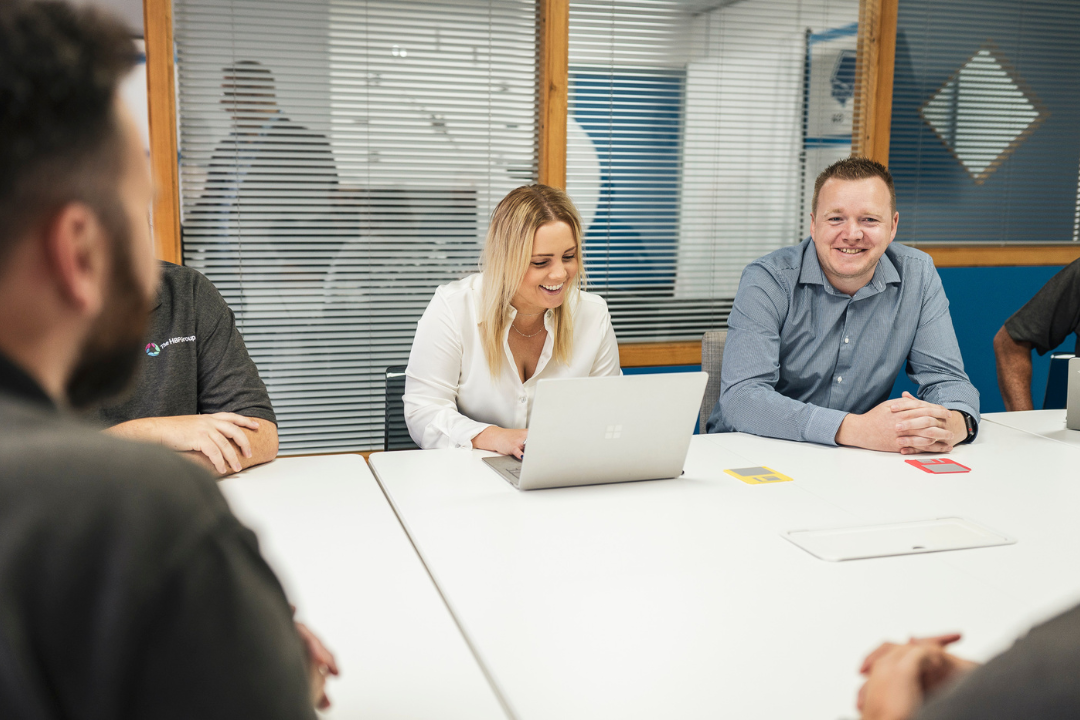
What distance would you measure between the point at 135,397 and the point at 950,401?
7.17 feet

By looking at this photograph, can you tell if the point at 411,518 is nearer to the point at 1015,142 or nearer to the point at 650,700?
the point at 650,700

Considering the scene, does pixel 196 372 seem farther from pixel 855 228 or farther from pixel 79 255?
pixel 855 228

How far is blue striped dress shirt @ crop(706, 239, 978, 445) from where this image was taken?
→ 2.69m

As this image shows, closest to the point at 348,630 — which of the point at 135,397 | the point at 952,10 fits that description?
the point at 135,397

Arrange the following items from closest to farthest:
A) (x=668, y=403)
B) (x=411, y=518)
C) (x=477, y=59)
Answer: (x=411, y=518) < (x=668, y=403) < (x=477, y=59)

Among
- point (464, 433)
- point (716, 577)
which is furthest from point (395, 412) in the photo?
point (716, 577)

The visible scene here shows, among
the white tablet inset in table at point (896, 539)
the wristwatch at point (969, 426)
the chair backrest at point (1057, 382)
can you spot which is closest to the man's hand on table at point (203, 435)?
the white tablet inset in table at point (896, 539)

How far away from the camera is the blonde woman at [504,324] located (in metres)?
2.50

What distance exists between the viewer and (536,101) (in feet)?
12.2

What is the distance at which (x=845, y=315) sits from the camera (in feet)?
8.93

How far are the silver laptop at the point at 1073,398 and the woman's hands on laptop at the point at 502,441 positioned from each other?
5.01 ft

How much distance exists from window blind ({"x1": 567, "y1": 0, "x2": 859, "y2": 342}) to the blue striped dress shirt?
1190 millimetres

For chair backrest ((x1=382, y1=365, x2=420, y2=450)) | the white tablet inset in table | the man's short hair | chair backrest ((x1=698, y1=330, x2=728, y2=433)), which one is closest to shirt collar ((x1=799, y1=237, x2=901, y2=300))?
the man's short hair

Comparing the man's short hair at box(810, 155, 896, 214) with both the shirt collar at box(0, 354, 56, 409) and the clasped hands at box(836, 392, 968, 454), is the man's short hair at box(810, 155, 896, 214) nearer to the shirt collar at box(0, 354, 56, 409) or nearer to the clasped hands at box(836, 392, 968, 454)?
the clasped hands at box(836, 392, 968, 454)
